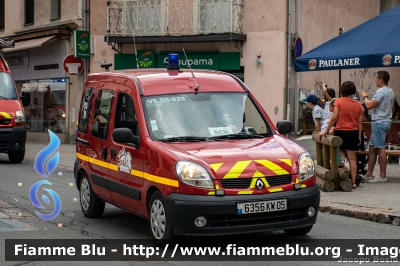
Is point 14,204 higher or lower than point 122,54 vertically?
lower

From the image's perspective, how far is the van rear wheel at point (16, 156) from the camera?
19.8 m

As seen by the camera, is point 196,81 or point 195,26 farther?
point 195,26

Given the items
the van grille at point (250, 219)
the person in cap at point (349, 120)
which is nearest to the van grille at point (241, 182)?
the van grille at point (250, 219)

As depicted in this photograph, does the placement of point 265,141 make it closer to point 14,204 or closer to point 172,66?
point 172,66

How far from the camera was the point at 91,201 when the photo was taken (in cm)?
1024

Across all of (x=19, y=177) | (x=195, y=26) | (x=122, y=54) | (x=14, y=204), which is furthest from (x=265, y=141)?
(x=122, y=54)

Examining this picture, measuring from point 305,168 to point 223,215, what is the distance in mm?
1106

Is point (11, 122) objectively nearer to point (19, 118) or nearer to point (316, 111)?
point (19, 118)

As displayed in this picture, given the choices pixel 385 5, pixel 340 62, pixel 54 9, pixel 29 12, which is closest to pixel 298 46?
pixel 385 5

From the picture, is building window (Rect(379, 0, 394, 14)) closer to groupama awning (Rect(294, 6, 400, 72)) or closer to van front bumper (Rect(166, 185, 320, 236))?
groupama awning (Rect(294, 6, 400, 72))

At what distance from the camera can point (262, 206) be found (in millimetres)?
7715

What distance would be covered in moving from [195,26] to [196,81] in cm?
1697

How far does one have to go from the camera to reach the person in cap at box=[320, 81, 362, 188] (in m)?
13.0

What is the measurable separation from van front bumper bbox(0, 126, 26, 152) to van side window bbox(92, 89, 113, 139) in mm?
9674
